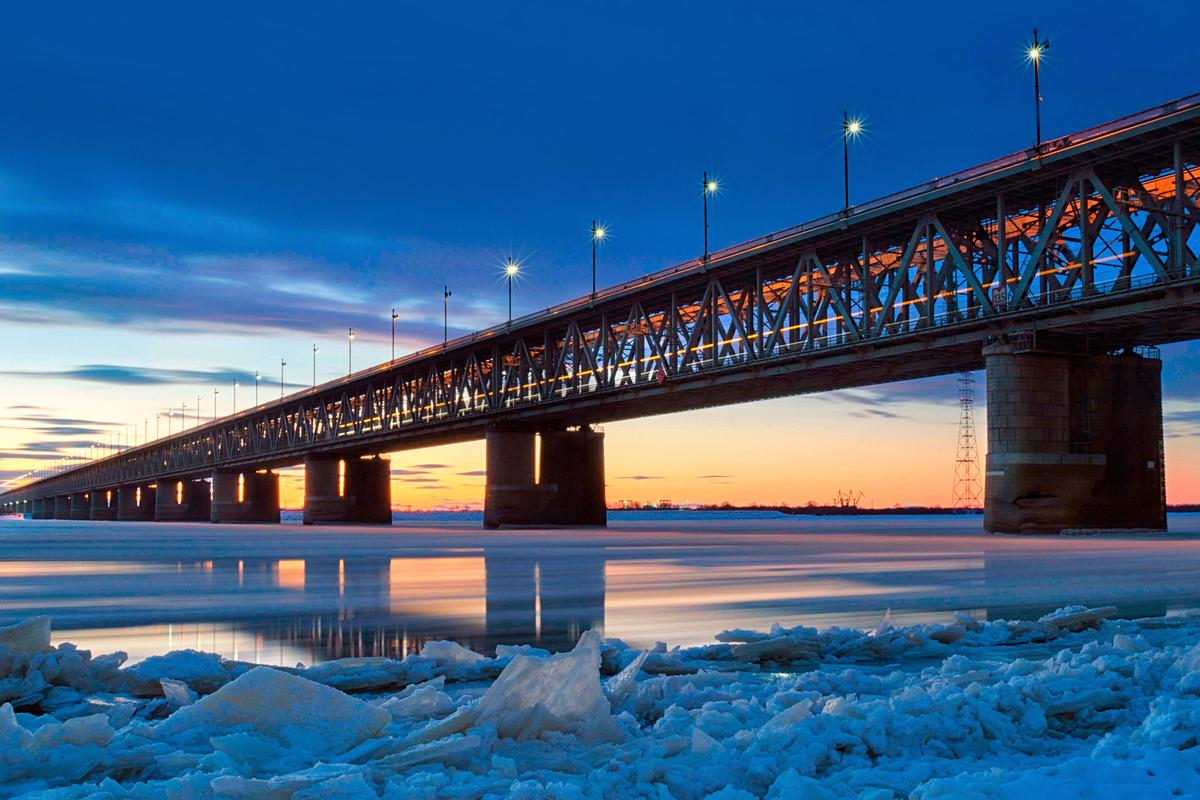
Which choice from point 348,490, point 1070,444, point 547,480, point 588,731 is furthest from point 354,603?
point 348,490

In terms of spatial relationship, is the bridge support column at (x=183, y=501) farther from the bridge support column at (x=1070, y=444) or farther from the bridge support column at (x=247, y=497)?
the bridge support column at (x=1070, y=444)

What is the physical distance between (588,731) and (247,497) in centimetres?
15598

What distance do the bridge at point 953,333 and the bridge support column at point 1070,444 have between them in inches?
3.3

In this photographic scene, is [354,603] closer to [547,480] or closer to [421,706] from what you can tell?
[421,706]

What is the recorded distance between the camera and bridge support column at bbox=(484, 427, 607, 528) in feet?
262

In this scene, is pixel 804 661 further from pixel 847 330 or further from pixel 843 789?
pixel 847 330

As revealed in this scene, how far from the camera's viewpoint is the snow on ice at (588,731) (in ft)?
15.0

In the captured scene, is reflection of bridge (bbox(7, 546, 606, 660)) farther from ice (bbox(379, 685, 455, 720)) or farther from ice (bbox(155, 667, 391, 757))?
ice (bbox(155, 667, 391, 757))

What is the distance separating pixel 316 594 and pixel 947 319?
1611 inches

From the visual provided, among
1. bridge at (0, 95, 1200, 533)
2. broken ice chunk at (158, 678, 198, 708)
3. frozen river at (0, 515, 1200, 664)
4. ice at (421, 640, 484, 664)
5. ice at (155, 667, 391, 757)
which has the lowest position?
frozen river at (0, 515, 1200, 664)

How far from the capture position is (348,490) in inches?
4756

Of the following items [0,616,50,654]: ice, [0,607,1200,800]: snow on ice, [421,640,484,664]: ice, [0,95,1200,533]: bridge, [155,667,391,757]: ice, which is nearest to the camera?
[0,607,1200,800]: snow on ice

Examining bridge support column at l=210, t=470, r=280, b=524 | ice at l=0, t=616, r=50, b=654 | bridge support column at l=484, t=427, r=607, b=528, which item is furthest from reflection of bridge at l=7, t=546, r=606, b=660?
bridge support column at l=210, t=470, r=280, b=524

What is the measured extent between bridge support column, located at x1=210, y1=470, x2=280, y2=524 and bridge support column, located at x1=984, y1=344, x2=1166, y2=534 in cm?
12192
